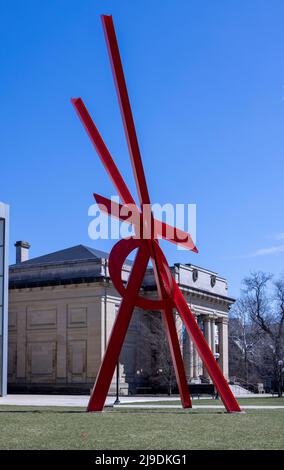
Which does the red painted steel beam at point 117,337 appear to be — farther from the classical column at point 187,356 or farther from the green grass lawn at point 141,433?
the classical column at point 187,356

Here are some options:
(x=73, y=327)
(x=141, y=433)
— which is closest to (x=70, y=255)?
(x=73, y=327)

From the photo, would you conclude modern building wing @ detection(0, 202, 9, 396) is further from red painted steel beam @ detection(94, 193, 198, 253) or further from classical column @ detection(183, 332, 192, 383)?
classical column @ detection(183, 332, 192, 383)

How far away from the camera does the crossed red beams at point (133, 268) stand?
2102cm

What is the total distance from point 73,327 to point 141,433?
4432 centimetres

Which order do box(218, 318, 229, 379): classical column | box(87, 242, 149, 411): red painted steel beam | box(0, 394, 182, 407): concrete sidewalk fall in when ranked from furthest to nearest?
box(218, 318, 229, 379): classical column
box(0, 394, 182, 407): concrete sidewalk
box(87, 242, 149, 411): red painted steel beam

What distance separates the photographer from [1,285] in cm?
3938

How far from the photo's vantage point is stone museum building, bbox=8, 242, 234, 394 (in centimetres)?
5659

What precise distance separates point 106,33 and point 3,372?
2359 cm

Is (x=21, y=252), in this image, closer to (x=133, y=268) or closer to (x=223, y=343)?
(x=223, y=343)

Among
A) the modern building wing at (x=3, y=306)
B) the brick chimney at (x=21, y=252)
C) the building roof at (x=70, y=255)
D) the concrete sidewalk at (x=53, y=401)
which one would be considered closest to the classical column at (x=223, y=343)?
the building roof at (x=70, y=255)

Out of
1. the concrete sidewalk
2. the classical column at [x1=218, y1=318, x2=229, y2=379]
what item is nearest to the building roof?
the classical column at [x1=218, y1=318, x2=229, y2=379]

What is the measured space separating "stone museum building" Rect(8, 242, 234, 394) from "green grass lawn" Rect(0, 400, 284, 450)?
36453 millimetres

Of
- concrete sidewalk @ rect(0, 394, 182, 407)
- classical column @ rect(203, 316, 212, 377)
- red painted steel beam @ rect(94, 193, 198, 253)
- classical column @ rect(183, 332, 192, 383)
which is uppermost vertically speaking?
red painted steel beam @ rect(94, 193, 198, 253)

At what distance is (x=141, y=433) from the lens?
46.9ft
